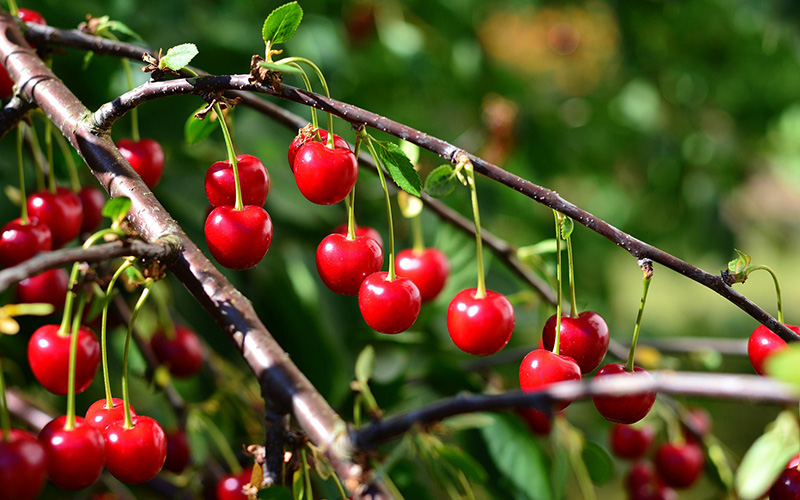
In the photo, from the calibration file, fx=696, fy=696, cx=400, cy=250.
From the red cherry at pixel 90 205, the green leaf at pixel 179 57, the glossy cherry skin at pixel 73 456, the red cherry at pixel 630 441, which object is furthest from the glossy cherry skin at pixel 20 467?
the red cherry at pixel 630 441

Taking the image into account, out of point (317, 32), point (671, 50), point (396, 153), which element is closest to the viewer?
point (396, 153)

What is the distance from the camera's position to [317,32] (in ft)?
5.33

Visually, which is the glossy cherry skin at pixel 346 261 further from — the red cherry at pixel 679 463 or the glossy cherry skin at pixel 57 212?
the red cherry at pixel 679 463

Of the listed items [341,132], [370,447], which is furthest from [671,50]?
[370,447]

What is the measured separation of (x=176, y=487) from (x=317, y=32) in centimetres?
103

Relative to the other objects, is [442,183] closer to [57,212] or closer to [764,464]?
[764,464]

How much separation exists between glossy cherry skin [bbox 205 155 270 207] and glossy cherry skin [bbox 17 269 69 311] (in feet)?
0.97

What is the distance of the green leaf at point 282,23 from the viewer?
66 cm

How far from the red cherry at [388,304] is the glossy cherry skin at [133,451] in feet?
0.79

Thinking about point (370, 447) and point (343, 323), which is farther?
point (343, 323)

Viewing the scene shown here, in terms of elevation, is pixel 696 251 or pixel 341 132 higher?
pixel 696 251

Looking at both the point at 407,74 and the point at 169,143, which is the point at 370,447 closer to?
the point at 169,143

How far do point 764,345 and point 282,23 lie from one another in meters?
0.58

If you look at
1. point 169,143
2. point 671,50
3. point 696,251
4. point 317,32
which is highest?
point 671,50
